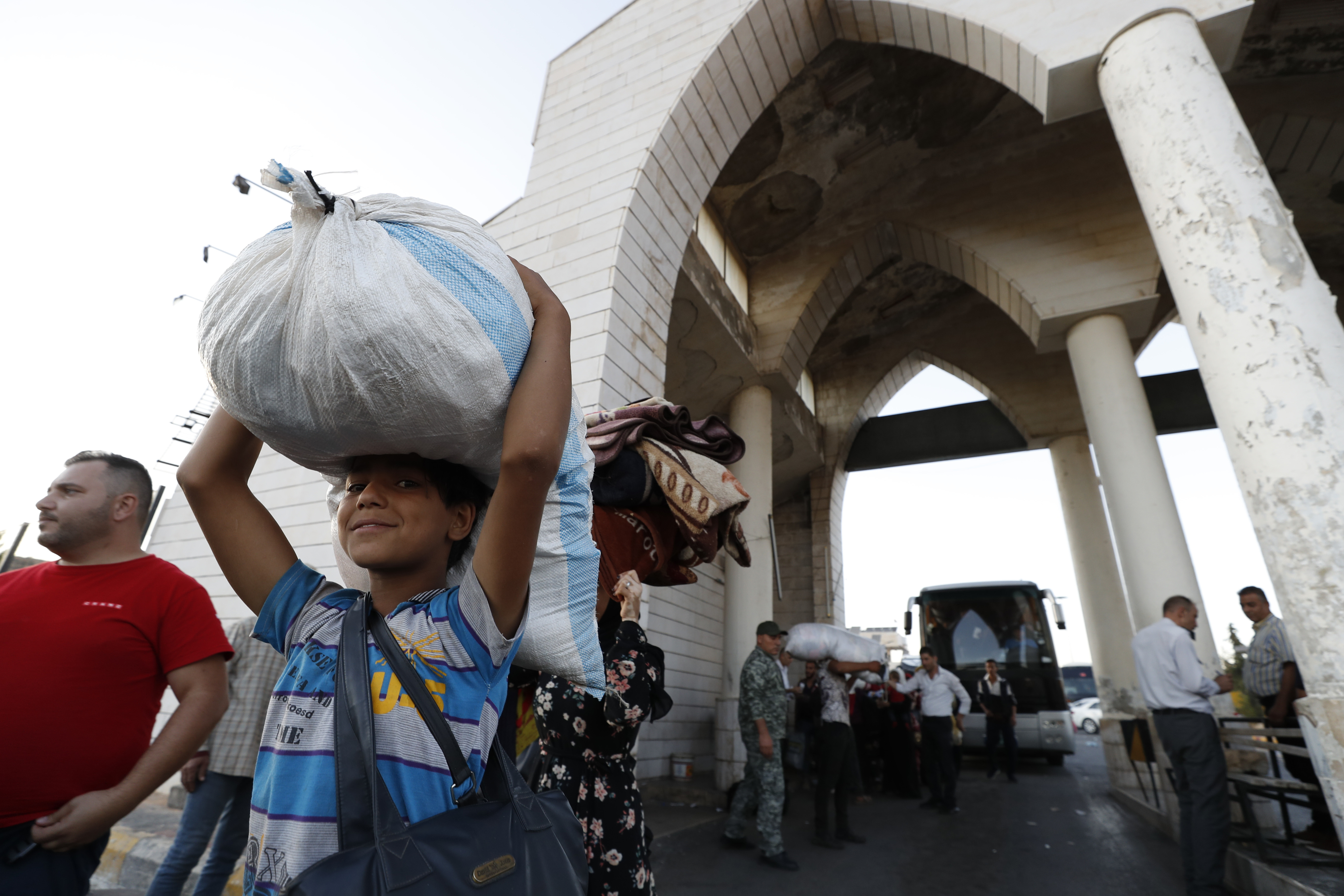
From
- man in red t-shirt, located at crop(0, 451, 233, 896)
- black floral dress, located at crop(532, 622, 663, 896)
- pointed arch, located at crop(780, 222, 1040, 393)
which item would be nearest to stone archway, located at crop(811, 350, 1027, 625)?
pointed arch, located at crop(780, 222, 1040, 393)

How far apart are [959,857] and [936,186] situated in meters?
7.90

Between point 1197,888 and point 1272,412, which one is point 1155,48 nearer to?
point 1272,412

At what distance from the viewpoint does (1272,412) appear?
11.1ft

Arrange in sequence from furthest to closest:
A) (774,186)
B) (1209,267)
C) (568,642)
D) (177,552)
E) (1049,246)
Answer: (774,186), (1049,246), (177,552), (1209,267), (568,642)

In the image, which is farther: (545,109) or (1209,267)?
(545,109)

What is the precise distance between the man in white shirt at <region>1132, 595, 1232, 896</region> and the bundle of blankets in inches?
143

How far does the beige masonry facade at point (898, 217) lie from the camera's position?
446 centimetres

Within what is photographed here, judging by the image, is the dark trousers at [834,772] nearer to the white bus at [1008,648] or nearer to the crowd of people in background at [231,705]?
the crowd of people in background at [231,705]

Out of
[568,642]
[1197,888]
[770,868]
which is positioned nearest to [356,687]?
[568,642]

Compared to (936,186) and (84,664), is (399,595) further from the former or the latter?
(936,186)

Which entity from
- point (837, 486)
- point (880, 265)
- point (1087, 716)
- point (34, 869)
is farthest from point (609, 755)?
point (1087, 716)

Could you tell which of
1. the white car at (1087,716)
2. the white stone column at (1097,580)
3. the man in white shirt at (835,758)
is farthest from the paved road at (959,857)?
the white car at (1087,716)

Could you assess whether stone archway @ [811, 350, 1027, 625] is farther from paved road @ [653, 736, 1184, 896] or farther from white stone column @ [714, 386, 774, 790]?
paved road @ [653, 736, 1184, 896]

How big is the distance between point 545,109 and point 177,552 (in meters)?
5.67
